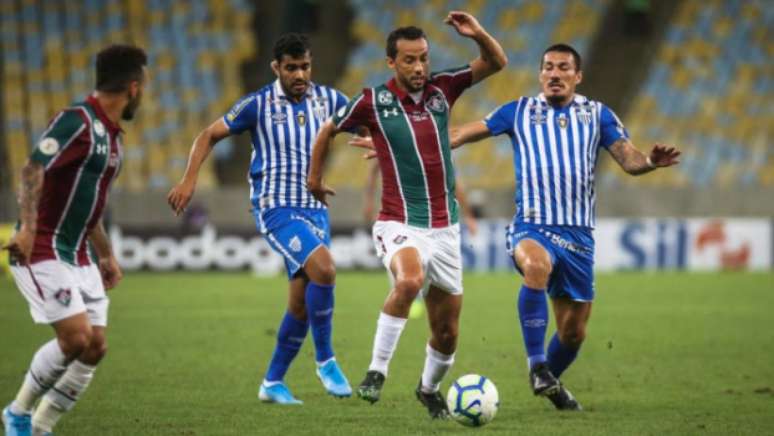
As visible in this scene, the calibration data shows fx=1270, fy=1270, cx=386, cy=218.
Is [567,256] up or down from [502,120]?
down

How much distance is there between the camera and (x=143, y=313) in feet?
49.4

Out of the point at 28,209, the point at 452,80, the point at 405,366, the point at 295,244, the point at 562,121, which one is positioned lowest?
the point at 405,366

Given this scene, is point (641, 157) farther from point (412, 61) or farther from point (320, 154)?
point (320, 154)

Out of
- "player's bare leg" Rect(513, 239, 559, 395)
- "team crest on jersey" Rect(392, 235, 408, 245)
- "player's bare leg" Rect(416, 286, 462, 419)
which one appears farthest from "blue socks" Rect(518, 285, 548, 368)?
"team crest on jersey" Rect(392, 235, 408, 245)

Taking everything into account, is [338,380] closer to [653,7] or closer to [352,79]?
[352,79]

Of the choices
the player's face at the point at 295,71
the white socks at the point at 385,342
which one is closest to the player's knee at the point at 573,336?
the white socks at the point at 385,342

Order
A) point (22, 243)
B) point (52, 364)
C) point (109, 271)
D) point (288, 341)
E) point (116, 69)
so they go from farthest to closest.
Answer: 1. point (288, 341)
2. point (109, 271)
3. point (116, 69)
4. point (52, 364)
5. point (22, 243)

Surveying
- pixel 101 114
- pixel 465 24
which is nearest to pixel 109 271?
pixel 101 114

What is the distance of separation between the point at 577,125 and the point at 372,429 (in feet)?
8.11

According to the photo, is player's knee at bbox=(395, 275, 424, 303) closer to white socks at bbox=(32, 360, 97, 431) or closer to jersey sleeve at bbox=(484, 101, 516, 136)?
jersey sleeve at bbox=(484, 101, 516, 136)

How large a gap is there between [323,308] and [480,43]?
6.57 feet

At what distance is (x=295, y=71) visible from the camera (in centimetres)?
823

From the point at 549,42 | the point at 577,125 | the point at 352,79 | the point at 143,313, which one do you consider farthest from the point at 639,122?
the point at 577,125

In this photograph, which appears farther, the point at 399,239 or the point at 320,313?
the point at 320,313
